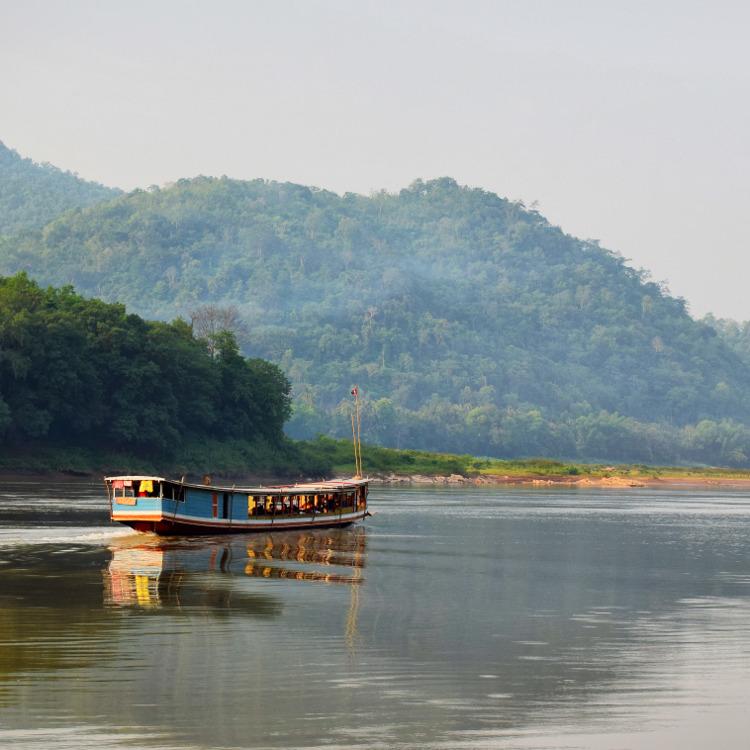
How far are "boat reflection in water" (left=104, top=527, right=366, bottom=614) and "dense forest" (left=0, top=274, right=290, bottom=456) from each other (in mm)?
64315

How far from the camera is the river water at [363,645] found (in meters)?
23.8

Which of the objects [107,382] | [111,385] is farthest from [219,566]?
[111,385]

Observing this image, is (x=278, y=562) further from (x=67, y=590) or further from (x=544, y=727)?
(x=544, y=727)

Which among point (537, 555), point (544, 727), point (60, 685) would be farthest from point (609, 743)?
point (537, 555)

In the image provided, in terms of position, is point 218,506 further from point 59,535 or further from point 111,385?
point 111,385

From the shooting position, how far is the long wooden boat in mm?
67125

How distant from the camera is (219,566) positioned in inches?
2151

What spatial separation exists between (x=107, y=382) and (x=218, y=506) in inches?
2993

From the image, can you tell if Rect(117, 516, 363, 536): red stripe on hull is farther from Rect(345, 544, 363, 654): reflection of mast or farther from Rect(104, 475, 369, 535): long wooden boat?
Rect(345, 544, 363, 654): reflection of mast

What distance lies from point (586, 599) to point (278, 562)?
50.7ft

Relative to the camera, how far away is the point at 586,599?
4694cm

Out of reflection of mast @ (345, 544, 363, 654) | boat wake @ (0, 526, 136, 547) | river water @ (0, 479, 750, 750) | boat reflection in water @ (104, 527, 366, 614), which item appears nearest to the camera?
river water @ (0, 479, 750, 750)

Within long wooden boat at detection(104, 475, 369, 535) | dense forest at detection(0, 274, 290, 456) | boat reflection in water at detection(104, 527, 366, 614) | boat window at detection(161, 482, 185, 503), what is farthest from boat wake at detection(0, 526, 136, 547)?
dense forest at detection(0, 274, 290, 456)

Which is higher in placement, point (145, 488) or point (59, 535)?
point (145, 488)
